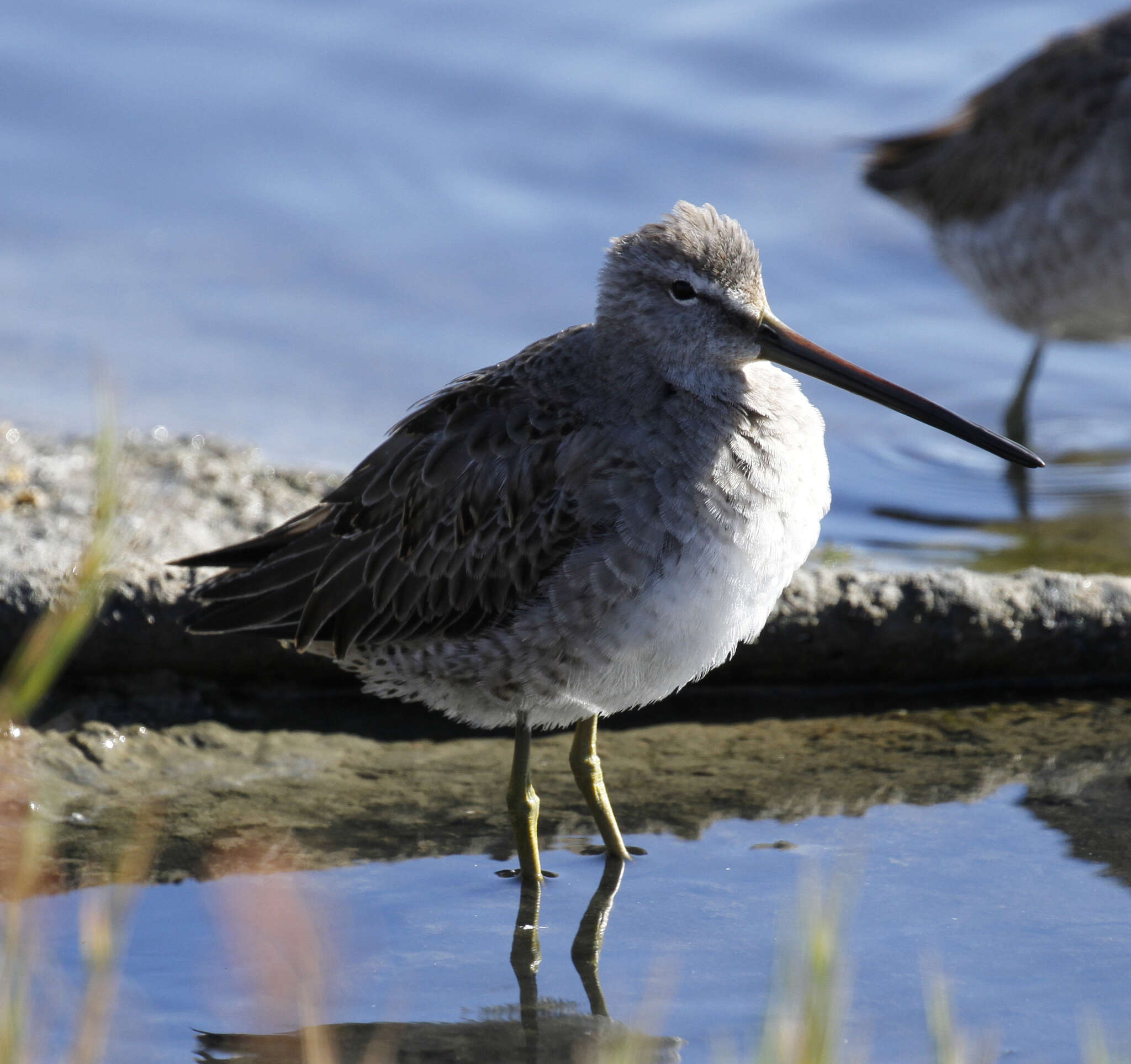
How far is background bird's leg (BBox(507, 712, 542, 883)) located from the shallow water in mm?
2544

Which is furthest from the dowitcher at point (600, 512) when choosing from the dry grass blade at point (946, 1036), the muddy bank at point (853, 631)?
the dry grass blade at point (946, 1036)

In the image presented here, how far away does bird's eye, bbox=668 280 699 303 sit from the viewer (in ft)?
13.2

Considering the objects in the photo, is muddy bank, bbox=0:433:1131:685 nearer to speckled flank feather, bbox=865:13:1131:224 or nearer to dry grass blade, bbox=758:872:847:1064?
dry grass blade, bbox=758:872:847:1064

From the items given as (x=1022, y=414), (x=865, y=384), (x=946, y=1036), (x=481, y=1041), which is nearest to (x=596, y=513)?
(x=865, y=384)

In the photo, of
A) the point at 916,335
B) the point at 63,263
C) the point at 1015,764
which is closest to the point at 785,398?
the point at 1015,764

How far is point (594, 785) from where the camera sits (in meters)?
4.28

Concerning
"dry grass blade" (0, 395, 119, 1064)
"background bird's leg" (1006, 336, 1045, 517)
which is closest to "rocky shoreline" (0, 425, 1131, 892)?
"dry grass blade" (0, 395, 119, 1064)

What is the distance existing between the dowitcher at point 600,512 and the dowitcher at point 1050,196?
365 centimetres

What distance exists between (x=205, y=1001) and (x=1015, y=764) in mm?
2207

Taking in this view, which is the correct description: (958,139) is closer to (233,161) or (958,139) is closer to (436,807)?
(233,161)

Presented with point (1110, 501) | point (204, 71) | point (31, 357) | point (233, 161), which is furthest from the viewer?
point (204, 71)

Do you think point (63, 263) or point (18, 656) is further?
point (63, 263)

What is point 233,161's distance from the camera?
9.23m

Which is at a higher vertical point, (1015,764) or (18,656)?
(18,656)
